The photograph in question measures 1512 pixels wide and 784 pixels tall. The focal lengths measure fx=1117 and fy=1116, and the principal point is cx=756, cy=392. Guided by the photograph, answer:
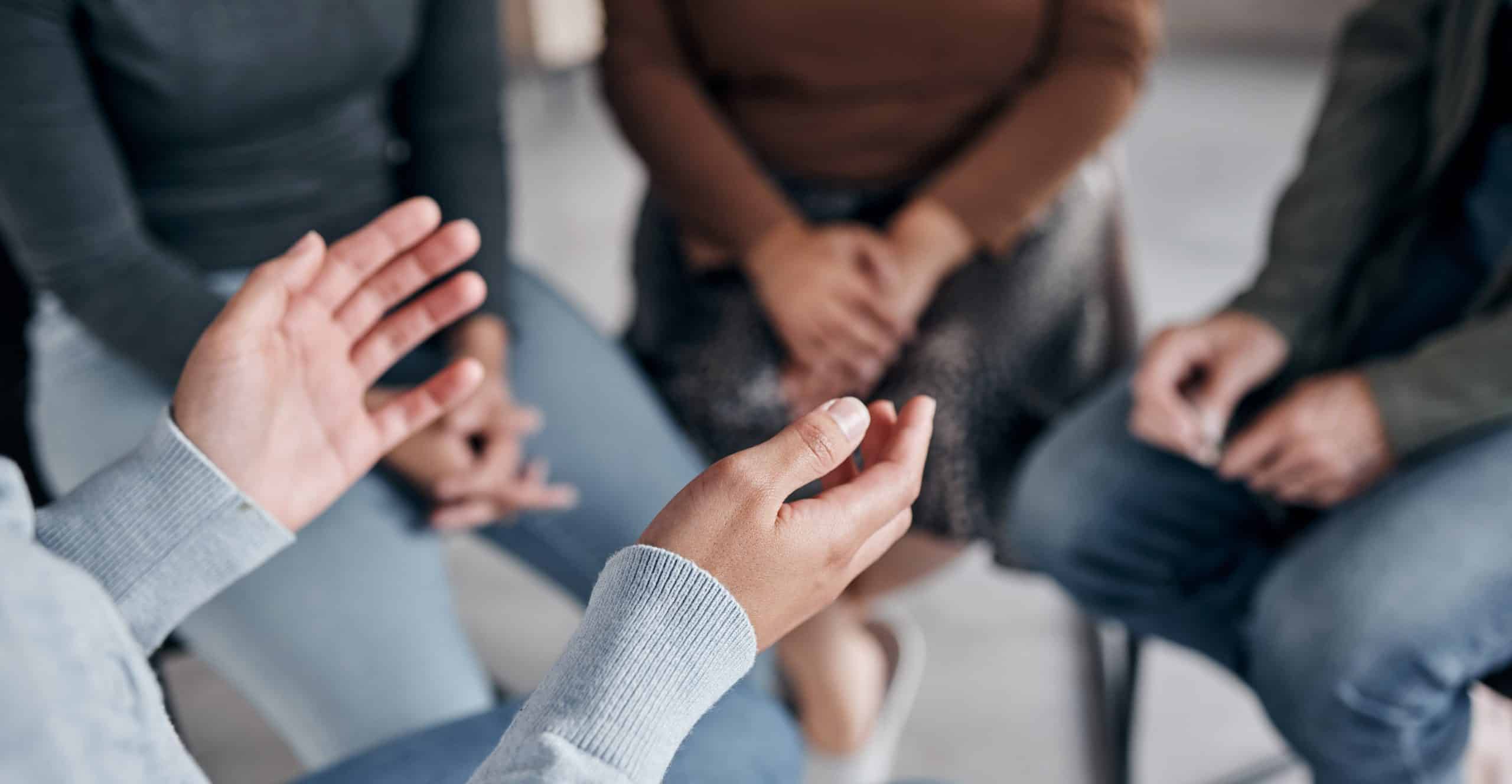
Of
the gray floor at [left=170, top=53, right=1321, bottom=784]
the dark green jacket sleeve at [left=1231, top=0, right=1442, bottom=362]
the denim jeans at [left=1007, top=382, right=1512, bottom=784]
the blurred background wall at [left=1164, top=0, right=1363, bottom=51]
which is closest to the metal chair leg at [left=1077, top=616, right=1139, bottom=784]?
the gray floor at [left=170, top=53, right=1321, bottom=784]

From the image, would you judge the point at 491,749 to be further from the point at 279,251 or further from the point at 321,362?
the point at 279,251

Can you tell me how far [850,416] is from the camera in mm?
406

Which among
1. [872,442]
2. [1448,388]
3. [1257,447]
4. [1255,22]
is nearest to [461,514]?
[872,442]

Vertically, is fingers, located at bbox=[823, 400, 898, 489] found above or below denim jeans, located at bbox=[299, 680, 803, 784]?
above

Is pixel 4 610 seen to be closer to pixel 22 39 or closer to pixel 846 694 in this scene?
pixel 22 39

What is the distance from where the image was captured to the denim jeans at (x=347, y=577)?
2.22 feet

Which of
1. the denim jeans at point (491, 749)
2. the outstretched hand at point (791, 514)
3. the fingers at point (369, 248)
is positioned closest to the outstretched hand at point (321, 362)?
the fingers at point (369, 248)

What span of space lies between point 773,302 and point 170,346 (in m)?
0.42

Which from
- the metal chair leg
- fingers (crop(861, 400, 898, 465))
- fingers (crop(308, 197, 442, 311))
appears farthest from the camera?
the metal chair leg

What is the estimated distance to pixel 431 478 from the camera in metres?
0.77

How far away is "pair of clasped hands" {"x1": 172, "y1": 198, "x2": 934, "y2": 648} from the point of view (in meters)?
0.38

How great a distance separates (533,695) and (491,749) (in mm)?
115

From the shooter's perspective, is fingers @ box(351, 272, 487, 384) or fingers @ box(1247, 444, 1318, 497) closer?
fingers @ box(351, 272, 487, 384)

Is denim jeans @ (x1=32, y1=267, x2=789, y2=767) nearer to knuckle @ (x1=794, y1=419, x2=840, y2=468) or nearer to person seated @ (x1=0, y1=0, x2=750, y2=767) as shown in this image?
person seated @ (x1=0, y1=0, x2=750, y2=767)
